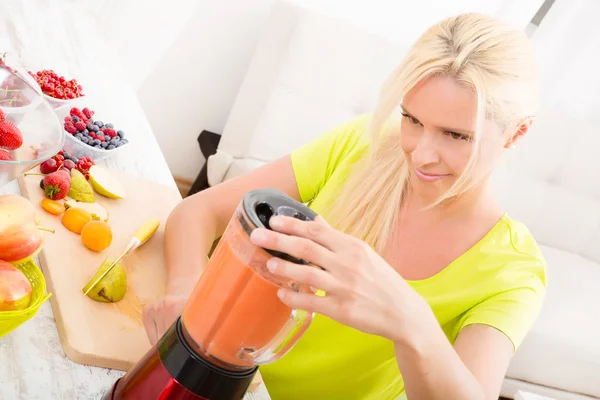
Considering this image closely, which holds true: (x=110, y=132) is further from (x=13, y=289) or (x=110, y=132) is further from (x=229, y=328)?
(x=229, y=328)

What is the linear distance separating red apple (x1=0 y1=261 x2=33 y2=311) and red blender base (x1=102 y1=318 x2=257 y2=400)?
0.15 meters

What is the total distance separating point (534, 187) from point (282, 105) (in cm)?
108

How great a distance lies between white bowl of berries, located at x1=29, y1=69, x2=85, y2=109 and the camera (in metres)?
1.28

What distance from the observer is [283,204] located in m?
0.68

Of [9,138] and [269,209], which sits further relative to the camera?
[9,138]

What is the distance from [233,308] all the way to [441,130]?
1.55ft

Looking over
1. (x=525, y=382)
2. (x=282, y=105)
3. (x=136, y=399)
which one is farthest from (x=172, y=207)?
(x=525, y=382)

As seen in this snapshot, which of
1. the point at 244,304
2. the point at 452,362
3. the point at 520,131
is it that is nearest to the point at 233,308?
the point at 244,304

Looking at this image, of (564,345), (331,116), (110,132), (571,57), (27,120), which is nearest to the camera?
(27,120)

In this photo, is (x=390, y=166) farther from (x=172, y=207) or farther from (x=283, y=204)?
(x=283, y=204)

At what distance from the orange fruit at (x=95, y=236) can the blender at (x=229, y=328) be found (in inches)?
12.5

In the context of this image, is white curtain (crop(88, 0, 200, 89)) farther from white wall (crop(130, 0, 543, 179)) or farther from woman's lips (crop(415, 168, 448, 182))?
woman's lips (crop(415, 168, 448, 182))

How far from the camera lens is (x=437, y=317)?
3.89 ft

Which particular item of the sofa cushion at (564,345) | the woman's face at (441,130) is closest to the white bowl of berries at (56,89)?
the woman's face at (441,130)
